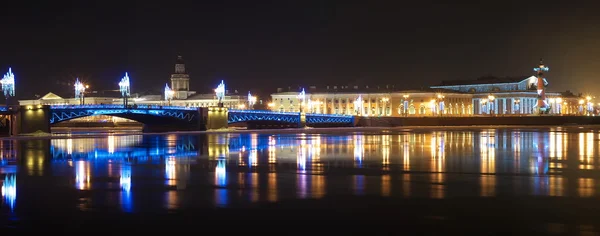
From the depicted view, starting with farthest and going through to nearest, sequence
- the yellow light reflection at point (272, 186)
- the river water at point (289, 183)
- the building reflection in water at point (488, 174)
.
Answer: the building reflection in water at point (488, 174) → the yellow light reflection at point (272, 186) → the river water at point (289, 183)

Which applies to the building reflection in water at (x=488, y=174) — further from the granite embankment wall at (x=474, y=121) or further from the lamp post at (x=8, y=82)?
the granite embankment wall at (x=474, y=121)

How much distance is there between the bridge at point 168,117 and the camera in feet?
234

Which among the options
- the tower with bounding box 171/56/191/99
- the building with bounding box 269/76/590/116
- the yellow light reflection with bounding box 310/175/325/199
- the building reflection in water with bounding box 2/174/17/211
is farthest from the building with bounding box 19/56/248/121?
the yellow light reflection with bounding box 310/175/325/199

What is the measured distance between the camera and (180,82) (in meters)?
190

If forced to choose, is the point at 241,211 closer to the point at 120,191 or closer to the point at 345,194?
the point at 345,194

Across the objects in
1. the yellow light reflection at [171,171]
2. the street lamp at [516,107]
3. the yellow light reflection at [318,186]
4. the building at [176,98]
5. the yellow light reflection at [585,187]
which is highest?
the building at [176,98]

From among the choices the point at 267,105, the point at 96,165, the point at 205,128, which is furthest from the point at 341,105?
the point at 96,165

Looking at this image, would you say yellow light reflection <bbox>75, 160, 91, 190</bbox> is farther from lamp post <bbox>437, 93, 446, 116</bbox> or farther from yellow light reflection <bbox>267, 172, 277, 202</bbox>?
lamp post <bbox>437, 93, 446, 116</bbox>

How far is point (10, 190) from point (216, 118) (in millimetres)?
71935

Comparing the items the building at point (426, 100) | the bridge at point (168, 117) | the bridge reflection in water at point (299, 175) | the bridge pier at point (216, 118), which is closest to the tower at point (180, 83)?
the building at point (426, 100)

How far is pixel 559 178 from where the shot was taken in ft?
77.2

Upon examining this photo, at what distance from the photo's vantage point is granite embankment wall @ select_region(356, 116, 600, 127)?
11919 cm

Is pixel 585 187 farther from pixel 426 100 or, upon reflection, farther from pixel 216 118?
pixel 426 100

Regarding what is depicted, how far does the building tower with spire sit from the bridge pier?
315 ft
